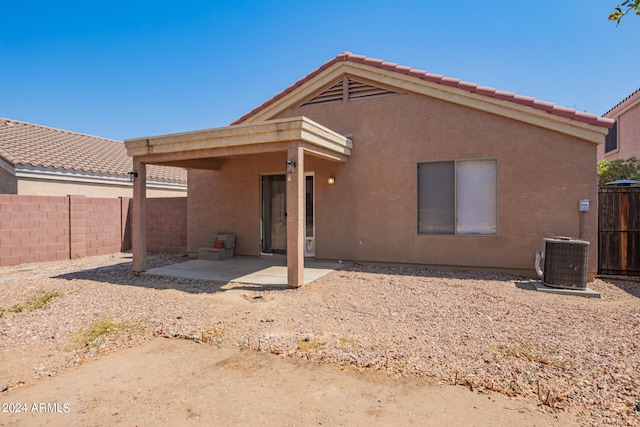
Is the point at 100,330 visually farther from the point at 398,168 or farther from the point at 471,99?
the point at 471,99

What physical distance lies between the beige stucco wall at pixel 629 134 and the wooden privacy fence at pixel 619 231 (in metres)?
8.29

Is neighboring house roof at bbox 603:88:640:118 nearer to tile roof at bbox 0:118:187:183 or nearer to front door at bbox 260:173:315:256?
front door at bbox 260:173:315:256

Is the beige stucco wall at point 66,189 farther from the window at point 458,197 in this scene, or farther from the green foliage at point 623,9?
the green foliage at point 623,9

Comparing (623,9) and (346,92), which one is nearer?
(623,9)

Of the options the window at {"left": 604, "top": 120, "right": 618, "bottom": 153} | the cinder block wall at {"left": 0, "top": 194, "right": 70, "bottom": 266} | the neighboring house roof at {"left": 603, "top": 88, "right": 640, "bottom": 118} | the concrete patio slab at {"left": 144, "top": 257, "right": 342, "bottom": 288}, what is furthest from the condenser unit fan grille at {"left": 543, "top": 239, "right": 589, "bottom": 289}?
the cinder block wall at {"left": 0, "top": 194, "right": 70, "bottom": 266}

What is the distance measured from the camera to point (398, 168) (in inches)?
368

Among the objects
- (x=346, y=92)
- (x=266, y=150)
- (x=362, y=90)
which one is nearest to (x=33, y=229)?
(x=266, y=150)

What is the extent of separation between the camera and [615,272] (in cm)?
835

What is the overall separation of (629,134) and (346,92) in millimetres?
13317

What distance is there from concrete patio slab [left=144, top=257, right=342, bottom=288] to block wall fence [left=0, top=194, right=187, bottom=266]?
348cm

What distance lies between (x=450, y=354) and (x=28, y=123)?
21.7 metres

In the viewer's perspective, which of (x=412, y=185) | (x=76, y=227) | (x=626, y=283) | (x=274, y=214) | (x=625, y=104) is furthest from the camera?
(x=625, y=104)

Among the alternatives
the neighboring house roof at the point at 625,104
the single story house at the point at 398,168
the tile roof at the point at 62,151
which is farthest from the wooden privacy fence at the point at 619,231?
the tile roof at the point at 62,151

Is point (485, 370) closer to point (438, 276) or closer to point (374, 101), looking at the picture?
point (438, 276)
